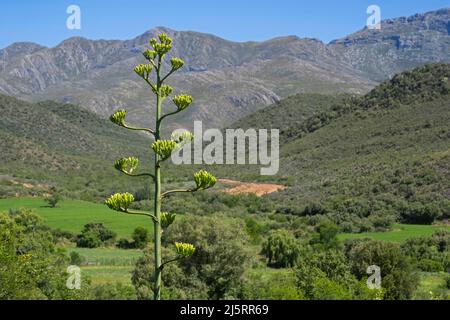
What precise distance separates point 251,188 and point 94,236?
34.8m

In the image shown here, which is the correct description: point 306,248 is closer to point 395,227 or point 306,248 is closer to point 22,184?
point 395,227

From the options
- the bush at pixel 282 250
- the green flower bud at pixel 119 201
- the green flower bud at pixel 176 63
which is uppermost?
the green flower bud at pixel 176 63

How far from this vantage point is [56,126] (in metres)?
148

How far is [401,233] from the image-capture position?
5028 centimetres

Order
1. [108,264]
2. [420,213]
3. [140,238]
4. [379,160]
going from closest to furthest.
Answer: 1. [108,264]
2. [140,238]
3. [420,213]
4. [379,160]

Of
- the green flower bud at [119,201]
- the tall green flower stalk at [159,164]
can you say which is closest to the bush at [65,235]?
the tall green flower stalk at [159,164]

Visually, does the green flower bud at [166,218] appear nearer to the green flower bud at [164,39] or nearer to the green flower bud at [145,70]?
the green flower bud at [145,70]

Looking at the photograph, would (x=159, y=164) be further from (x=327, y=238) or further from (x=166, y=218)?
(x=327, y=238)

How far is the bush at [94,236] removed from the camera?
54.0 m

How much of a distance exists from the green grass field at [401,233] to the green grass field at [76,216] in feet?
69.4

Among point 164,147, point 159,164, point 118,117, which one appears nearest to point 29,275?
point 118,117

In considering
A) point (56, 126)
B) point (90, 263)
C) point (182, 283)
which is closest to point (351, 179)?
point (90, 263)

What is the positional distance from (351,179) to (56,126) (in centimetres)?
9569

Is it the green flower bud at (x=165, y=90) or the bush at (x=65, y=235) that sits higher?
the green flower bud at (x=165, y=90)
